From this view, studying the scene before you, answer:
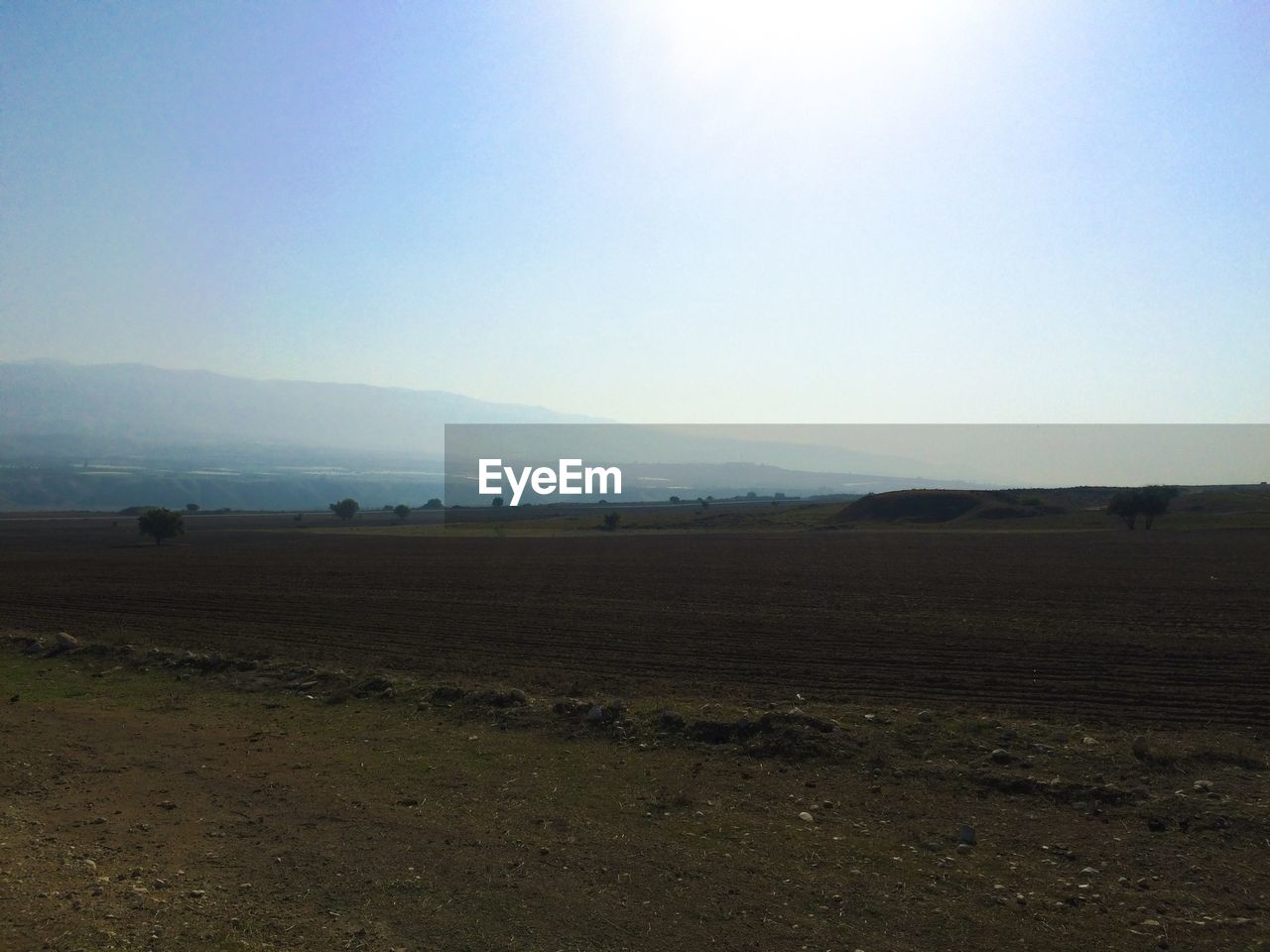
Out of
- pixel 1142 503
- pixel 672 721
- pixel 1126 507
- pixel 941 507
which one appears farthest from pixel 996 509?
pixel 672 721

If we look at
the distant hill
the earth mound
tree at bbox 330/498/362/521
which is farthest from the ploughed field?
tree at bbox 330/498/362/521

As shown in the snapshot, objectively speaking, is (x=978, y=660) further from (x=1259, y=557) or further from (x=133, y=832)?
(x=1259, y=557)

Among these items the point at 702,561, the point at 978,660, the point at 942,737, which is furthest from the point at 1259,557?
the point at 942,737

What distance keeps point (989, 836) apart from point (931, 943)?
2381 mm

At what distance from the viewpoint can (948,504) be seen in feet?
342

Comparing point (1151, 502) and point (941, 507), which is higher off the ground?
point (1151, 502)

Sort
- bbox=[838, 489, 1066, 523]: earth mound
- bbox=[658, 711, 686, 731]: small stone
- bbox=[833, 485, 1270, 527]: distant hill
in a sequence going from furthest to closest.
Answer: bbox=[838, 489, 1066, 523]: earth mound → bbox=[833, 485, 1270, 527]: distant hill → bbox=[658, 711, 686, 731]: small stone

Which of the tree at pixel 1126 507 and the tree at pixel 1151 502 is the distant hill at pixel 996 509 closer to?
the tree at pixel 1126 507

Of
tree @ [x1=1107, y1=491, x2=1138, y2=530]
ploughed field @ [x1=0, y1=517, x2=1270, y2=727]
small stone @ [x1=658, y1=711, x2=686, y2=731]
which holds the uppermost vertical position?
tree @ [x1=1107, y1=491, x2=1138, y2=530]

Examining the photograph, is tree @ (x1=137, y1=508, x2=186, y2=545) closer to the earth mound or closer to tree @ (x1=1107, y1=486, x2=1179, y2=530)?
the earth mound

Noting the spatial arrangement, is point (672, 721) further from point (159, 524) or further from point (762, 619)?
point (159, 524)

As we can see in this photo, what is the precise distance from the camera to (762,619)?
24.8m

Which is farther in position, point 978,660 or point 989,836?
point 978,660

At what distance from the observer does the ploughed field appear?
15.6m
